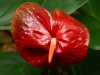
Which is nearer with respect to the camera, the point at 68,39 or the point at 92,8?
the point at 68,39

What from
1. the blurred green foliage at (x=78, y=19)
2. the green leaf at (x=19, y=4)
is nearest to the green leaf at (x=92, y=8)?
the blurred green foliage at (x=78, y=19)

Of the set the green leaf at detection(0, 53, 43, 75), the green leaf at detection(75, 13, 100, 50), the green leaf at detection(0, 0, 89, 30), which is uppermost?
the green leaf at detection(0, 0, 89, 30)

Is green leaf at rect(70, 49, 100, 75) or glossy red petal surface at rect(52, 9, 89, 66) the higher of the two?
glossy red petal surface at rect(52, 9, 89, 66)

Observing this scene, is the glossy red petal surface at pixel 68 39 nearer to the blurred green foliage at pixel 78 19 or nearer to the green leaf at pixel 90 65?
the blurred green foliage at pixel 78 19

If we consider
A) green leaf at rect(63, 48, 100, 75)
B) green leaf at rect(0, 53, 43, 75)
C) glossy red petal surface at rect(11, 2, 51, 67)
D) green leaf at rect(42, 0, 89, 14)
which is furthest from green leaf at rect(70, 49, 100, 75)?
glossy red petal surface at rect(11, 2, 51, 67)

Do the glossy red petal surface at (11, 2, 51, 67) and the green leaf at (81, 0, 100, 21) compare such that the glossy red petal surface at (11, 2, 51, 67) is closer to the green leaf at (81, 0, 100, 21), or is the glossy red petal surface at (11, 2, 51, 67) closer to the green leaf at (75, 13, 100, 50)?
the green leaf at (75, 13, 100, 50)

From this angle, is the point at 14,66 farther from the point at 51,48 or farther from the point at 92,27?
the point at 51,48

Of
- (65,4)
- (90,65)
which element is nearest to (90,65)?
(90,65)

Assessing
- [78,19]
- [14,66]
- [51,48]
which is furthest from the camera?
[14,66]
